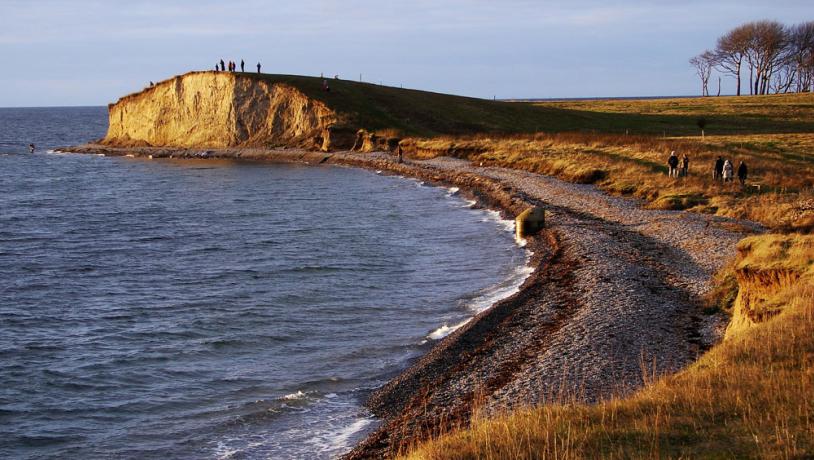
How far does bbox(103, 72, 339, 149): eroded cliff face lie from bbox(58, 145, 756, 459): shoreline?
55.2m

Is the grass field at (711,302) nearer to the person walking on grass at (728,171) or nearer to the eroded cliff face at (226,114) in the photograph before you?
the person walking on grass at (728,171)

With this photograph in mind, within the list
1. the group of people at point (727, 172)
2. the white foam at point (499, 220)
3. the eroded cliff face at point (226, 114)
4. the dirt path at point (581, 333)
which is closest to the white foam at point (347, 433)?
the dirt path at point (581, 333)

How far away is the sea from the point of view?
16.9 m

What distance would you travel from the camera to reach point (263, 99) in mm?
89250

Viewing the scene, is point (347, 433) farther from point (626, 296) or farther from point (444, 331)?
point (626, 296)

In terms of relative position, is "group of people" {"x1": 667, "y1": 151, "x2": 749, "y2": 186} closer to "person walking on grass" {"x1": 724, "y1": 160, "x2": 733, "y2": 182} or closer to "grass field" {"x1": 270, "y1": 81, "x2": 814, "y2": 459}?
"person walking on grass" {"x1": 724, "y1": 160, "x2": 733, "y2": 182}

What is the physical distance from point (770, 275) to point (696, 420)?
8.23m

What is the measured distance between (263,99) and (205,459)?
77.4 meters

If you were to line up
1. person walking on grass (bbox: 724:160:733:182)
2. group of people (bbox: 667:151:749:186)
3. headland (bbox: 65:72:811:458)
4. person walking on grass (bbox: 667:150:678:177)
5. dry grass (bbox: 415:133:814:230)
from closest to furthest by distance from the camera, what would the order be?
headland (bbox: 65:72:811:458) < dry grass (bbox: 415:133:814:230) < group of people (bbox: 667:151:749:186) < person walking on grass (bbox: 724:160:733:182) < person walking on grass (bbox: 667:150:678:177)

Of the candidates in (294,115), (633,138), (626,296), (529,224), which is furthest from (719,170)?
(294,115)

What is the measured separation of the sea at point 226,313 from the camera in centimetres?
1691

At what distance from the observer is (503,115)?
96.9 m

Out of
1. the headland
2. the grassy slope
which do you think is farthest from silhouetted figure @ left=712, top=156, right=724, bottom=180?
the headland

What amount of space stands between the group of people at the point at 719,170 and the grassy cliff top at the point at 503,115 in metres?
37.3
